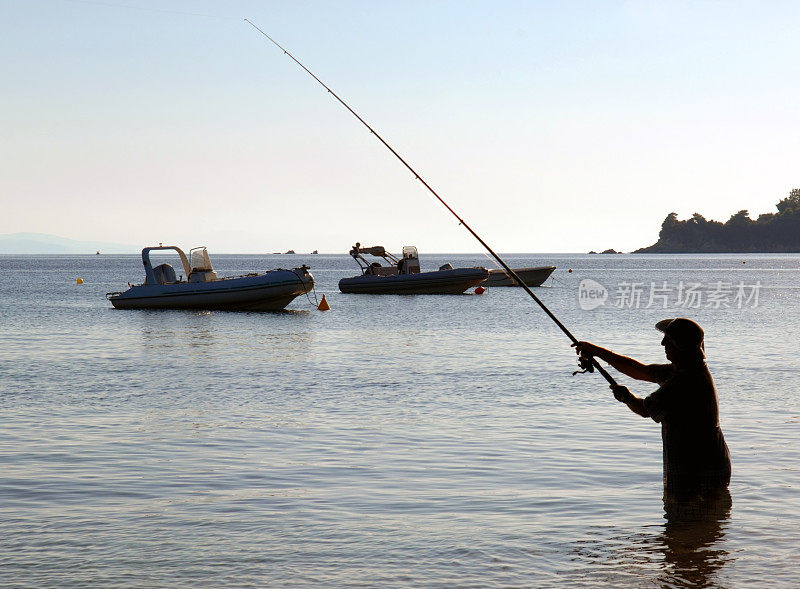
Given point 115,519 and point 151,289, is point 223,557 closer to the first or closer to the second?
point 115,519

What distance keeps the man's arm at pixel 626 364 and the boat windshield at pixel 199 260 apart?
1317 inches

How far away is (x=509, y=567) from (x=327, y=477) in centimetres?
304

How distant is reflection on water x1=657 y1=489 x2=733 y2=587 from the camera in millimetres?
5656

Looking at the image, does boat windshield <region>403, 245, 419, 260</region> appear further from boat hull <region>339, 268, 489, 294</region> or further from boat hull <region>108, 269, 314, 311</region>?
boat hull <region>108, 269, 314, 311</region>

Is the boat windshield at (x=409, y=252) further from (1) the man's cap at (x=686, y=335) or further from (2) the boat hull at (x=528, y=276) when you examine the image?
(1) the man's cap at (x=686, y=335)

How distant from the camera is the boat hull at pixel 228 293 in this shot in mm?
38125

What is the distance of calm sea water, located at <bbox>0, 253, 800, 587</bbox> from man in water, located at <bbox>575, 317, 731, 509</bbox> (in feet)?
1.53

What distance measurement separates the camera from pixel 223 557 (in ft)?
19.8

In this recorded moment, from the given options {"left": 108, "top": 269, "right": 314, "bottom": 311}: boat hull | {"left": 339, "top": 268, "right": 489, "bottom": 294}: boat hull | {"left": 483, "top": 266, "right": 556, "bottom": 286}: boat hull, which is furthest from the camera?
{"left": 483, "top": 266, "right": 556, "bottom": 286}: boat hull

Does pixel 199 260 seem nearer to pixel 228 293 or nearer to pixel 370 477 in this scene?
pixel 228 293

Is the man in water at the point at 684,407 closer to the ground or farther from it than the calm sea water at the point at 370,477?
farther from it

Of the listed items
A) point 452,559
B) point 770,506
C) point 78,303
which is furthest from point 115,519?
point 78,303

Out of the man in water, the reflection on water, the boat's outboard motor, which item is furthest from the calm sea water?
the boat's outboard motor

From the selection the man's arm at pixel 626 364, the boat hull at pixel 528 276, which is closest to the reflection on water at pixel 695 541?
the man's arm at pixel 626 364
